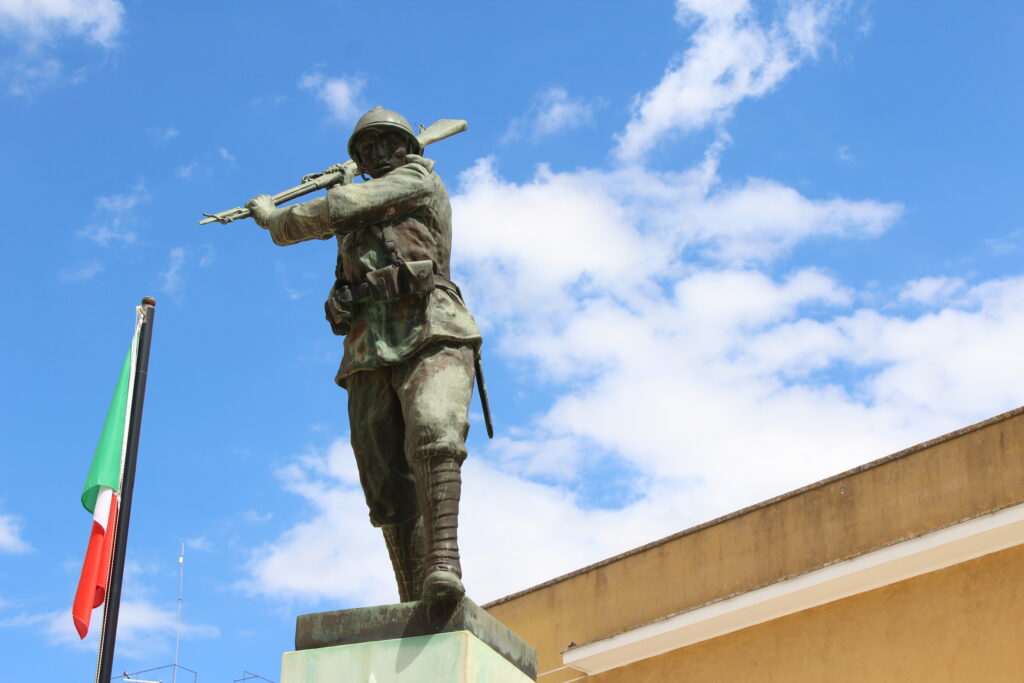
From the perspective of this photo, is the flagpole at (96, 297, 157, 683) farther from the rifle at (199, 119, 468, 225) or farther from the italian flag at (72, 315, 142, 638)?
the rifle at (199, 119, 468, 225)

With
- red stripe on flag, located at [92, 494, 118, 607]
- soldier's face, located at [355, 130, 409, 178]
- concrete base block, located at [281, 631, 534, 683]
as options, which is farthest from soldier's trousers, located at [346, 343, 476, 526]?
red stripe on flag, located at [92, 494, 118, 607]

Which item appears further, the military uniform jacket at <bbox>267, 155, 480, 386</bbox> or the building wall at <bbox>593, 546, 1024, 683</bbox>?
the building wall at <bbox>593, 546, 1024, 683</bbox>

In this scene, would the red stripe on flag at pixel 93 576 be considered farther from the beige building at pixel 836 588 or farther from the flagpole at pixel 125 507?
the beige building at pixel 836 588

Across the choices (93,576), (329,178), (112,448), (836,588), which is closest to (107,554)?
(93,576)

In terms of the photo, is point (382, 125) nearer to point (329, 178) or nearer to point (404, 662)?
point (329, 178)

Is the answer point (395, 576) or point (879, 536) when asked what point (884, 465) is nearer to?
point (879, 536)

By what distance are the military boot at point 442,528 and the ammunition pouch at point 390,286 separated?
71cm

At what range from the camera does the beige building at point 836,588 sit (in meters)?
12.7

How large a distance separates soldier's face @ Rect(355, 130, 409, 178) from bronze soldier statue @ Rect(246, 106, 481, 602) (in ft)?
0.21

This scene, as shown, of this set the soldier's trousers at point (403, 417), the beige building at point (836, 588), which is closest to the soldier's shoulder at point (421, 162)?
the soldier's trousers at point (403, 417)

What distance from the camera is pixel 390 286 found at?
5840 millimetres

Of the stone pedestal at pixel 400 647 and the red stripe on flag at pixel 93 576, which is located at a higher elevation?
the red stripe on flag at pixel 93 576

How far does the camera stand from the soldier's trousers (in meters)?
5.62

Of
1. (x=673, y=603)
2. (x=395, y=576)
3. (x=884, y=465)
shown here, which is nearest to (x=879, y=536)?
(x=884, y=465)
